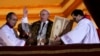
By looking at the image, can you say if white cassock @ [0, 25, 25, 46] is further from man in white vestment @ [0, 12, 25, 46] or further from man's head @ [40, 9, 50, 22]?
man's head @ [40, 9, 50, 22]

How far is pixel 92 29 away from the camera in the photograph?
14.9 ft

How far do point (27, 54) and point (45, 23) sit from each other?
2542 millimetres

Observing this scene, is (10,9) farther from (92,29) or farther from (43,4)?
(92,29)

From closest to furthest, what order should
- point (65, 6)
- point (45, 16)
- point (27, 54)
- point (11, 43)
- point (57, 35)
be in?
point (27, 54)
point (11, 43)
point (57, 35)
point (45, 16)
point (65, 6)

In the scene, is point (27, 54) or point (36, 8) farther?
point (36, 8)

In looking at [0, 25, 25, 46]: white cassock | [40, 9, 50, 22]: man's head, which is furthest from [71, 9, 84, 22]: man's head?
[0, 25, 25, 46]: white cassock

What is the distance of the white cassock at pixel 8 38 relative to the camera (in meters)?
4.01

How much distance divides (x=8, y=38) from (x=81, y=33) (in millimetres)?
831

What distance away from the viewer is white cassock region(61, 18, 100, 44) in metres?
4.39

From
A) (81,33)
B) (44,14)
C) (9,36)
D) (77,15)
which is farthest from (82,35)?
(9,36)

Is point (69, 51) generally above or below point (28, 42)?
above

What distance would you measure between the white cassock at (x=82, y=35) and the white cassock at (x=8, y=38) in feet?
1.55

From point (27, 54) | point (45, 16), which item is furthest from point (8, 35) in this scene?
point (27, 54)

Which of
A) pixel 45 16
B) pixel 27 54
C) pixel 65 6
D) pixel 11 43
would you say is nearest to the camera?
pixel 27 54
